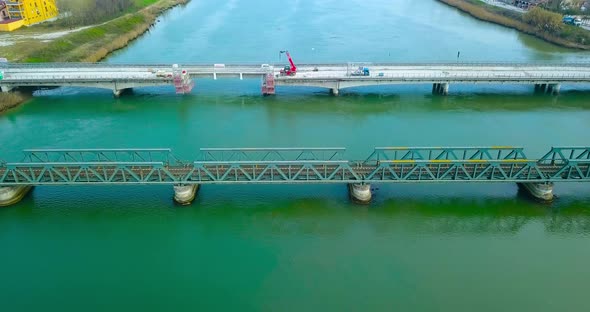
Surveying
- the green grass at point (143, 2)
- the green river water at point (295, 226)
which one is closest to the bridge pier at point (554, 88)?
the green river water at point (295, 226)

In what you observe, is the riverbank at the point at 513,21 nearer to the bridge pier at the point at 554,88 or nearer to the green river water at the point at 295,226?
the bridge pier at the point at 554,88

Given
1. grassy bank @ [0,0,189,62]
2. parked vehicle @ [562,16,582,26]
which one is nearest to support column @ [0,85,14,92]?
grassy bank @ [0,0,189,62]

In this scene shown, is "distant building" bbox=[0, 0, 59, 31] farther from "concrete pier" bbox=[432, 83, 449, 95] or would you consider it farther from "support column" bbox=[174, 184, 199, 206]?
"concrete pier" bbox=[432, 83, 449, 95]

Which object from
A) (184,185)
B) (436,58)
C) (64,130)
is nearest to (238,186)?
(184,185)

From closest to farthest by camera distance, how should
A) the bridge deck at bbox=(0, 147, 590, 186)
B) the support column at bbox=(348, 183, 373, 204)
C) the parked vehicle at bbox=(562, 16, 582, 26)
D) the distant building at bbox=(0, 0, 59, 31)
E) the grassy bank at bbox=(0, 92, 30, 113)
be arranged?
the bridge deck at bbox=(0, 147, 590, 186) < the support column at bbox=(348, 183, 373, 204) < the grassy bank at bbox=(0, 92, 30, 113) < the parked vehicle at bbox=(562, 16, 582, 26) < the distant building at bbox=(0, 0, 59, 31)

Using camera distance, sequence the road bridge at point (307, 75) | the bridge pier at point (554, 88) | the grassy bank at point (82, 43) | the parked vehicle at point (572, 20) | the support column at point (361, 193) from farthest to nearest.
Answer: the parked vehicle at point (572, 20), the grassy bank at point (82, 43), the bridge pier at point (554, 88), the road bridge at point (307, 75), the support column at point (361, 193)

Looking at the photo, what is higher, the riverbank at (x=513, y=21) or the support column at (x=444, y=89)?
the riverbank at (x=513, y=21)

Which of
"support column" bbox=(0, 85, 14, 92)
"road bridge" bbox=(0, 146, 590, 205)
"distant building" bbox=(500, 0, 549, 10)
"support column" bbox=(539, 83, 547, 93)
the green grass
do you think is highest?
"distant building" bbox=(500, 0, 549, 10)
